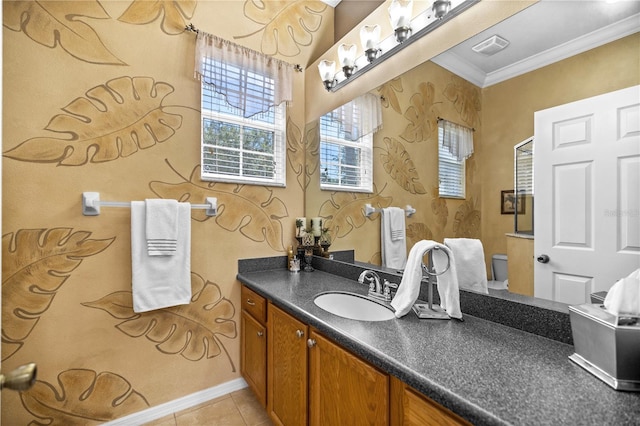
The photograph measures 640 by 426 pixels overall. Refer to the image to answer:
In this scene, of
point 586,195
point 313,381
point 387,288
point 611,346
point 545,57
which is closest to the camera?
point 611,346

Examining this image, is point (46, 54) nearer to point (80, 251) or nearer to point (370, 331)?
point (80, 251)

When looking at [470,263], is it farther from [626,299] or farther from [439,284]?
[626,299]

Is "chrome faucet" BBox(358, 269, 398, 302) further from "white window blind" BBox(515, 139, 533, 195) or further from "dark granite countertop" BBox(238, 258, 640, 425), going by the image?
"white window blind" BBox(515, 139, 533, 195)

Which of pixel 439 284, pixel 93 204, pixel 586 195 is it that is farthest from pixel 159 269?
pixel 586 195

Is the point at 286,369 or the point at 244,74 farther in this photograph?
the point at 244,74

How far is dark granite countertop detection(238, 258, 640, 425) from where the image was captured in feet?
2.06

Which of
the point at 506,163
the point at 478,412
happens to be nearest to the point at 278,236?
the point at 506,163

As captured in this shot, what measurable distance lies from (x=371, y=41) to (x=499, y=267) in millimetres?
1444

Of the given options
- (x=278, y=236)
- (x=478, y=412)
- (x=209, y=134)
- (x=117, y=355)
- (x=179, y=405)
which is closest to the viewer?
(x=478, y=412)

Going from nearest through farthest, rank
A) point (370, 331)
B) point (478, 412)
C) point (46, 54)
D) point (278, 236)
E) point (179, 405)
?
1. point (478, 412)
2. point (370, 331)
3. point (46, 54)
4. point (179, 405)
5. point (278, 236)

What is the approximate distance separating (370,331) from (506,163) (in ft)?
2.72

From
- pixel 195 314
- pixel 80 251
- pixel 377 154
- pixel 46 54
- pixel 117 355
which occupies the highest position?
pixel 46 54

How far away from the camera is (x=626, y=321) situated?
67cm

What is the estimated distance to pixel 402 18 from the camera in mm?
1532
